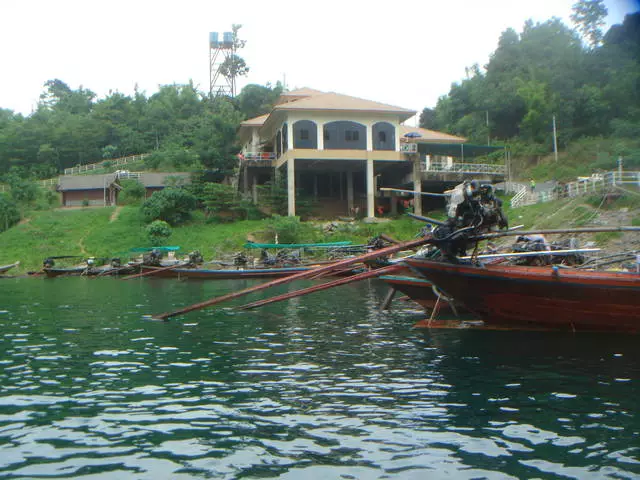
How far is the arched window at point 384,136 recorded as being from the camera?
140 ft

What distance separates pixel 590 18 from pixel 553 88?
19.6ft

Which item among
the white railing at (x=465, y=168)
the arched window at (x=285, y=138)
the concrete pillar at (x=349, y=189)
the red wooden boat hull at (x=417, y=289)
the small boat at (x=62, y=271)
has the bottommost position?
the small boat at (x=62, y=271)

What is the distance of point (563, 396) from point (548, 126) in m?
48.8

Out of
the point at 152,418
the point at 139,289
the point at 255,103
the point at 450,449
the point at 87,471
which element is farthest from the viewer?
the point at 255,103

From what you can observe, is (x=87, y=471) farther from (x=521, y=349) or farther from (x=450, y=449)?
(x=521, y=349)

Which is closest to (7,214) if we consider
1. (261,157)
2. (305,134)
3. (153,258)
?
(153,258)

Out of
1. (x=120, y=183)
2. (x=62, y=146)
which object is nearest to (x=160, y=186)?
(x=120, y=183)

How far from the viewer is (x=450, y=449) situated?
560 cm

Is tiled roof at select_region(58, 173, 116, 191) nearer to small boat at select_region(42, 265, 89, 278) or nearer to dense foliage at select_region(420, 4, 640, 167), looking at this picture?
small boat at select_region(42, 265, 89, 278)

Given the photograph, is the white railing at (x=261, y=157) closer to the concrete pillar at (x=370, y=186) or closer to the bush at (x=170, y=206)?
the bush at (x=170, y=206)

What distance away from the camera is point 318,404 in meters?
7.03

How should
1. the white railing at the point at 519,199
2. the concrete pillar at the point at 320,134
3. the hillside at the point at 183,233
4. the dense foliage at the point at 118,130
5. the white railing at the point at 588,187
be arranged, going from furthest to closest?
the dense foliage at the point at 118,130
the concrete pillar at the point at 320,134
the white railing at the point at 519,199
the hillside at the point at 183,233
the white railing at the point at 588,187

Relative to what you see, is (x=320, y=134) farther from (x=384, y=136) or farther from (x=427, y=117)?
(x=427, y=117)

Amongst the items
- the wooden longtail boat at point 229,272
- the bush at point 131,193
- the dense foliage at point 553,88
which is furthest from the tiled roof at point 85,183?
the dense foliage at point 553,88
